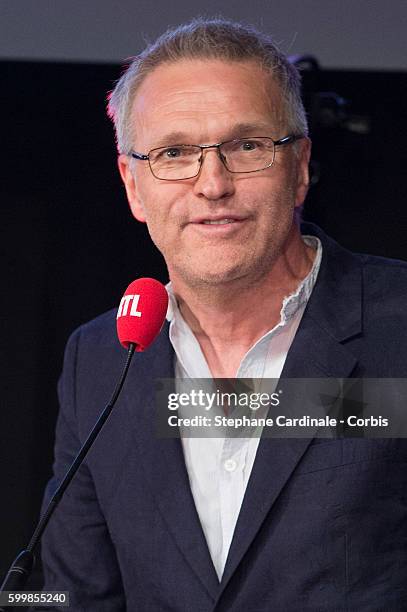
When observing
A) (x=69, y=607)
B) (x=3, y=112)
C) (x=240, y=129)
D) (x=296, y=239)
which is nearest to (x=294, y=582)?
(x=69, y=607)

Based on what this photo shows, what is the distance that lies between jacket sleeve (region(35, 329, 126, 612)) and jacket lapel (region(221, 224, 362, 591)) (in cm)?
33

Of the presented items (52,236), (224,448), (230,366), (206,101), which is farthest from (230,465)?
(52,236)

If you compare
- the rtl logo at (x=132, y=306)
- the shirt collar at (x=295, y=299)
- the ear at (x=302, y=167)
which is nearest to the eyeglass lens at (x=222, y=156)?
the ear at (x=302, y=167)

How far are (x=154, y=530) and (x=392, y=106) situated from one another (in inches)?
45.1

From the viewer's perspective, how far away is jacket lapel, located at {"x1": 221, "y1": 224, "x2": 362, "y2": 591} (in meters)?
1.48

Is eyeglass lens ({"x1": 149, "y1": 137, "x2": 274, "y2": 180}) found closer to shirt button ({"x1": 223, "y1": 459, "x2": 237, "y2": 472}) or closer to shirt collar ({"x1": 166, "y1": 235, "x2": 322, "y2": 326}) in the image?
shirt collar ({"x1": 166, "y1": 235, "x2": 322, "y2": 326})

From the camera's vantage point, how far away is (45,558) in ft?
5.81

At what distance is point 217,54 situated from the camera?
164 cm

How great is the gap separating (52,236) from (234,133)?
0.78 m

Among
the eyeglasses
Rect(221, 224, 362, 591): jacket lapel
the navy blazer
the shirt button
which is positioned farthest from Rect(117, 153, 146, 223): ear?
the shirt button

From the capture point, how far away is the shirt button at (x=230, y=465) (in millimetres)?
1588

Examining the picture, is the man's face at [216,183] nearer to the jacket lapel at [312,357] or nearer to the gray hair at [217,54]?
the gray hair at [217,54]

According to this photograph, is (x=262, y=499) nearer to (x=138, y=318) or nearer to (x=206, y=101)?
(x=138, y=318)

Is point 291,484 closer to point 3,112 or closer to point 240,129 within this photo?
point 240,129
